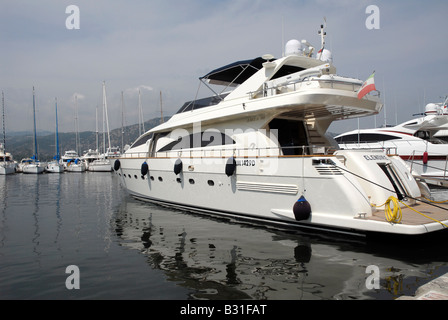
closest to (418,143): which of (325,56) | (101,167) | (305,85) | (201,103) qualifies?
(325,56)

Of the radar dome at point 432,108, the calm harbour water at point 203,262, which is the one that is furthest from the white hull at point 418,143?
the calm harbour water at point 203,262

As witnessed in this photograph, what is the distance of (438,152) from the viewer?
18125mm

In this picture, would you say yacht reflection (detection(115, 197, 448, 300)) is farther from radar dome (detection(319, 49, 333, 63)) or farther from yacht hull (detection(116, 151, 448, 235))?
radar dome (detection(319, 49, 333, 63))

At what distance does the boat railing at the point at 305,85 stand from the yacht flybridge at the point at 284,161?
0.03 meters

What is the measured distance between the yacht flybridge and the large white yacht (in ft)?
26.4

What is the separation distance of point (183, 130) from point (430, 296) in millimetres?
9822

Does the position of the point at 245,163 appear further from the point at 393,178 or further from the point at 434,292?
the point at 434,292

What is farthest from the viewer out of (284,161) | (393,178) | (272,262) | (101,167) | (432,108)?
(101,167)

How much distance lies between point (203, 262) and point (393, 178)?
5.49m

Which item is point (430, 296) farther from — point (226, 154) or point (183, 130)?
point (183, 130)

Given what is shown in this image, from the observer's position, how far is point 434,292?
4051mm

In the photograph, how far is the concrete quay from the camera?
3.88 metres

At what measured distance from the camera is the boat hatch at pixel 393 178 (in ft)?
27.2
